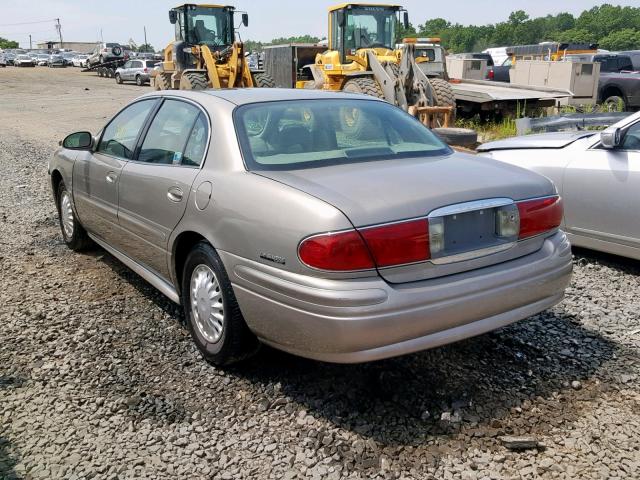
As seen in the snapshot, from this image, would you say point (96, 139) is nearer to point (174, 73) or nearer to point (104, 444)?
point (104, 444)

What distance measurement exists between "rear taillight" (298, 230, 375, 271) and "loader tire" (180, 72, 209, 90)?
14103mm

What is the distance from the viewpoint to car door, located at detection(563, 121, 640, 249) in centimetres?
502

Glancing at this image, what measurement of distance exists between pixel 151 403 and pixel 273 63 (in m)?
17.0

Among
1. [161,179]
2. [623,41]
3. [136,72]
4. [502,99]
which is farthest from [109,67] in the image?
[623,41]

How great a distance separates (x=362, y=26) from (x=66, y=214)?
10.3 metres

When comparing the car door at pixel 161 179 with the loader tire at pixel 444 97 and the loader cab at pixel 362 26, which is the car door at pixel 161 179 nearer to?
the loader tire at pixel 444 97

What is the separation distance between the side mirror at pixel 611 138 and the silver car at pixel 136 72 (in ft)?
125

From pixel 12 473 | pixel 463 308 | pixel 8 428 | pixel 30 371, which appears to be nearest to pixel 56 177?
pixel 30 371

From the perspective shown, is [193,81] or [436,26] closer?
Answer: [193,81]

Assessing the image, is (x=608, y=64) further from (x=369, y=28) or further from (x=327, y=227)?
(x=327, y=227)

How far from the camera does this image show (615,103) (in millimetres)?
17438

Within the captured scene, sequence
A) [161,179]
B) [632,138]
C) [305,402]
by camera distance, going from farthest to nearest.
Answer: [632,138] < [161,179] < [305,402]

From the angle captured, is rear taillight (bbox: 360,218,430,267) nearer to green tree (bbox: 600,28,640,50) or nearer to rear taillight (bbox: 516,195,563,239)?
rear taillight (bbox: 516,195,563,239)

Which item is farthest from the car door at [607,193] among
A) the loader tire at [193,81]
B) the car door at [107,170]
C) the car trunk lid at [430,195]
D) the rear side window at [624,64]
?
the rear side window at [624,64]
